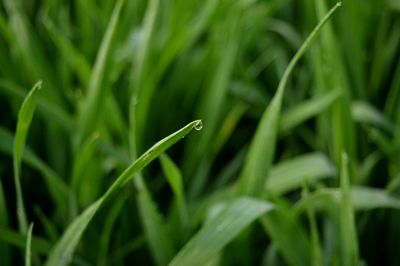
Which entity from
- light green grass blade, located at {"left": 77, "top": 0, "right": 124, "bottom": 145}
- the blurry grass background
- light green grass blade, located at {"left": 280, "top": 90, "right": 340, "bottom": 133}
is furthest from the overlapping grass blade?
light green grass blade, located at {"left": 280, "top": 90, "right": 340, "bottom": 133}

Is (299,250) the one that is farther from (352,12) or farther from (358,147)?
(352,12)

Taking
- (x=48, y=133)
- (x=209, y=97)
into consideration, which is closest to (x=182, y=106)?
(x=209, y=97)

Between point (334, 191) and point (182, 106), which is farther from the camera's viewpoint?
point (182, 106)

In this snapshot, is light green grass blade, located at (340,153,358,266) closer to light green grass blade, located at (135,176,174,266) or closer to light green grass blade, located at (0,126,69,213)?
light green grass blade, located at (135,176,174,266)

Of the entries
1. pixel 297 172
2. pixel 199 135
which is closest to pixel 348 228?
pixel 297 172

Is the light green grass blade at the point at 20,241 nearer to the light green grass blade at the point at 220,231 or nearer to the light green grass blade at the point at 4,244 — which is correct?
the light green grass blade at the point at 4,244

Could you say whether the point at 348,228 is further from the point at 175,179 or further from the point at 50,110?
the point at 50,110

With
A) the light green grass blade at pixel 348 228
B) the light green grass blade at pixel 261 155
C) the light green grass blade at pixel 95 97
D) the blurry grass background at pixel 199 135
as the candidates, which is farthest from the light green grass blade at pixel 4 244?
the light green grass blade at pixel 348 228
